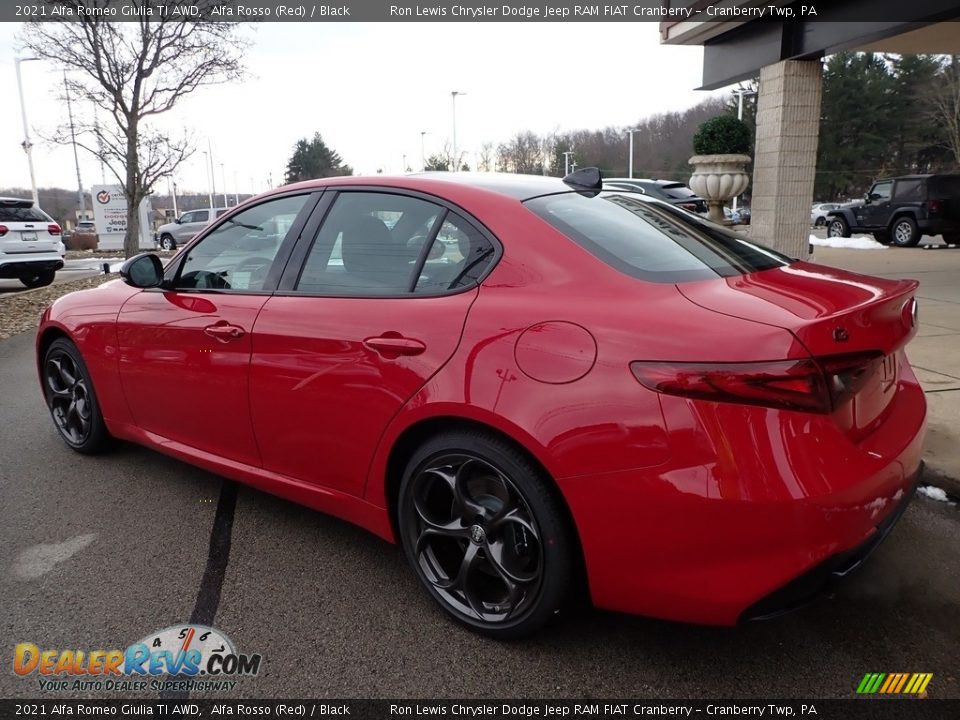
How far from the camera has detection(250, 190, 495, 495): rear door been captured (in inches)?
96.6

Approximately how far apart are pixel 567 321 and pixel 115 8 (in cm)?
1611

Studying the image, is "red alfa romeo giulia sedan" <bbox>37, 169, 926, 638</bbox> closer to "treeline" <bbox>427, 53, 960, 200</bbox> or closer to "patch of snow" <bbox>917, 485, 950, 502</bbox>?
"patch of snow" <bbox>917, 485, 950, 502</bbox>

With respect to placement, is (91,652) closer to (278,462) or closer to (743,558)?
(278,462)

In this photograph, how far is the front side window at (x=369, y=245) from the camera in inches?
105

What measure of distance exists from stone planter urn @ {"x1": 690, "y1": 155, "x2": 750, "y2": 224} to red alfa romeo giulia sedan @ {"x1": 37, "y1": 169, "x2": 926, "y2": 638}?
10352 mm

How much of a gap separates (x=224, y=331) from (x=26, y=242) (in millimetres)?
11684

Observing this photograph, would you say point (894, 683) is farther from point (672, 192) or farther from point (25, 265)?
point (672, 192)

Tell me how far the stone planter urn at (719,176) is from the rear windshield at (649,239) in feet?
34.1

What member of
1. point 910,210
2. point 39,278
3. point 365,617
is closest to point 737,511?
point 365,617

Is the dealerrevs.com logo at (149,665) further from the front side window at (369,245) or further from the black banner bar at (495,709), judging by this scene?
the front side window at (369,245)

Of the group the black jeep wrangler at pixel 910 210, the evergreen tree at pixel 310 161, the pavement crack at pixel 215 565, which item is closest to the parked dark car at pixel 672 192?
the black jeep wrangler at pixel 910 210

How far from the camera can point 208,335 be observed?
313cm

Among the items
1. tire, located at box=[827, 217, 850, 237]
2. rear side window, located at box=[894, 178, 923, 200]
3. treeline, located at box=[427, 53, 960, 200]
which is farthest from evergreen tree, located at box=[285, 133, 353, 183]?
rear side window, located at box=[894, 178, 923, 200]

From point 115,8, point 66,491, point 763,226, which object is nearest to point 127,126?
point 115,8
